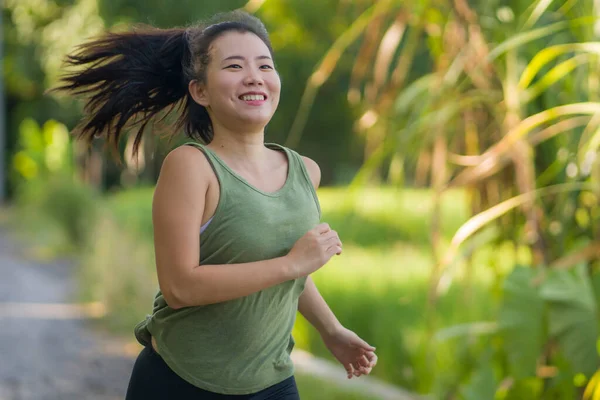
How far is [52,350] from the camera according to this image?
596 cm

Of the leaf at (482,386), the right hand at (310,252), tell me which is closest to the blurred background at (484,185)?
the leaf at (482,386)

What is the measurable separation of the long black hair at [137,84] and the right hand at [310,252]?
1.32 ft

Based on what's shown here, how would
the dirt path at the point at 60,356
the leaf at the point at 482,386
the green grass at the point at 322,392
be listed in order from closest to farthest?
the leaf at the point at 482,386, the green grass at the point at 322,392, the dirt path at the point at 60,356

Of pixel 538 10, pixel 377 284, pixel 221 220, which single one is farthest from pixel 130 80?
pixel 377 284

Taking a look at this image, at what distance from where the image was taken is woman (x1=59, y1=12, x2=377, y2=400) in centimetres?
148

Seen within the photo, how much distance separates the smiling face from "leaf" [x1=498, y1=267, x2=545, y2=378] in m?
1.43

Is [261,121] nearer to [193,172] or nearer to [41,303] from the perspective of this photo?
[193,172]

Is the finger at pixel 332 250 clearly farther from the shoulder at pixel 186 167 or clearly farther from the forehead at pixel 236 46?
the forehead at pixel 236 46

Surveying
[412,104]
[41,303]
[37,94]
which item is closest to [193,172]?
[412,104]

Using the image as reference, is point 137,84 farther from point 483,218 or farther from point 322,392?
point 322,392

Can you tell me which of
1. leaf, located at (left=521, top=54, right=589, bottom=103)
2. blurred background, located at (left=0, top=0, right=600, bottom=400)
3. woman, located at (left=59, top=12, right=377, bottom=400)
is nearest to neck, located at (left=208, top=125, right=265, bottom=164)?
woman, located at (left=59, top=12, right=377, bottom=400)

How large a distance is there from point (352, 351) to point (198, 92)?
0.57 metres

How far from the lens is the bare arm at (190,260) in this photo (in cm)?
147

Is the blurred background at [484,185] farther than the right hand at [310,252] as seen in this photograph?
Yes
